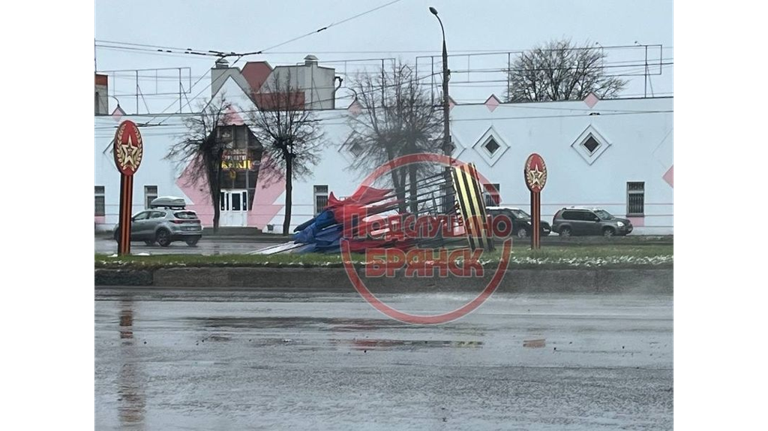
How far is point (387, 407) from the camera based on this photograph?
6.67 m

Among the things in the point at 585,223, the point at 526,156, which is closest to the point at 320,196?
the point at 526,156

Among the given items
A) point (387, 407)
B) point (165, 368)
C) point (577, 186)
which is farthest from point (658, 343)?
point (577, 186)

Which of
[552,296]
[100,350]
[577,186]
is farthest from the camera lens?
[577,186]

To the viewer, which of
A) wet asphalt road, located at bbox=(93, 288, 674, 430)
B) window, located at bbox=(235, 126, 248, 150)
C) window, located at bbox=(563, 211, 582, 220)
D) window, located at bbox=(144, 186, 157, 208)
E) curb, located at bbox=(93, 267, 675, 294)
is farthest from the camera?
window, located at bbox=(144, 186, 157, 208)

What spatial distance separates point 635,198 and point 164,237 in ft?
71.2

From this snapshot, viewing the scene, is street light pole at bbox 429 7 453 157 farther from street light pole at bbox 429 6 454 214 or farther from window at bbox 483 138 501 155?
window at bbox 483 138 501 155

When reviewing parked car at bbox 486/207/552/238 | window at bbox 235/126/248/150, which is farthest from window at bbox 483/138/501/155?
window at bbox 235/126/248/150

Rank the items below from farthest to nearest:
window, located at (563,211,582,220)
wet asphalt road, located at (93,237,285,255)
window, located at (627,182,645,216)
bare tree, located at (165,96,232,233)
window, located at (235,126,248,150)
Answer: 1. window, located at (235,126,248,150)
2. bare tree, located at (165,96,232,233)
3. window, located at (627,182,645,216)
4. window, located at (563,211,582,220)
5. wet asphalt road, located at (93,237,285,255)

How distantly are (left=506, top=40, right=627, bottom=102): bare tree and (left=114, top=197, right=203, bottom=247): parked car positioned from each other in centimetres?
1886

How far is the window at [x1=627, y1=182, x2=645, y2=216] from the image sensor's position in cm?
4225

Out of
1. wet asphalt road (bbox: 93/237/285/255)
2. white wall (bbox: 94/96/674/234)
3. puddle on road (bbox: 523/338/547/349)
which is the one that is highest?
white wall (bbox: 94/96/674/234)

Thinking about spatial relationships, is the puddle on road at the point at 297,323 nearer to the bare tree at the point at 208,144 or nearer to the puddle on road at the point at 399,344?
the puddle on road at the point at 399,344

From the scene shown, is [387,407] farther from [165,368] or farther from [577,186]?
[577,186]
